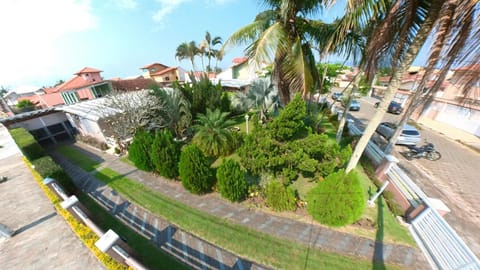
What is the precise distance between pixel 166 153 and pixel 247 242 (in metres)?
5.02

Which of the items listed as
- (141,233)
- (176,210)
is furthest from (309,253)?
(141,233)

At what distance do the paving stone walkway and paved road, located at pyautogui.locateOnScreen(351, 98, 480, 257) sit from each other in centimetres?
286

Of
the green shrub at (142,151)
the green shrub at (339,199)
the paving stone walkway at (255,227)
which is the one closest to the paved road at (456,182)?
the paving stone walkway at (255,227)

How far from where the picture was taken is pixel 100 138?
13211mm

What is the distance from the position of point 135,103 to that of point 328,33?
1137 cm

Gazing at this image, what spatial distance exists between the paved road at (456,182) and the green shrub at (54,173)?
15219mm

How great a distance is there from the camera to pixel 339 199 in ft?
15.9

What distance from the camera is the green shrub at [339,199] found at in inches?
187

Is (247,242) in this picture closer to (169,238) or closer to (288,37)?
(169,238)

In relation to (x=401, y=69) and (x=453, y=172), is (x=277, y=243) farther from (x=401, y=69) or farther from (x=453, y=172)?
(x=453, y=172)

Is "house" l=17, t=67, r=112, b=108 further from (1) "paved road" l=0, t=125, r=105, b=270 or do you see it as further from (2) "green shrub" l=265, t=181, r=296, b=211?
(2) "green shrub" l=265, t=181, r=296, b=211

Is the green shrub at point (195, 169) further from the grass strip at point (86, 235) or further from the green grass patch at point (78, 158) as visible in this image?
the green grass patch at point (78, 158)

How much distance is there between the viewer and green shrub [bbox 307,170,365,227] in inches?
187

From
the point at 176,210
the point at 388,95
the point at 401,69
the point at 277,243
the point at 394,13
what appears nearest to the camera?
the point at 394,13
